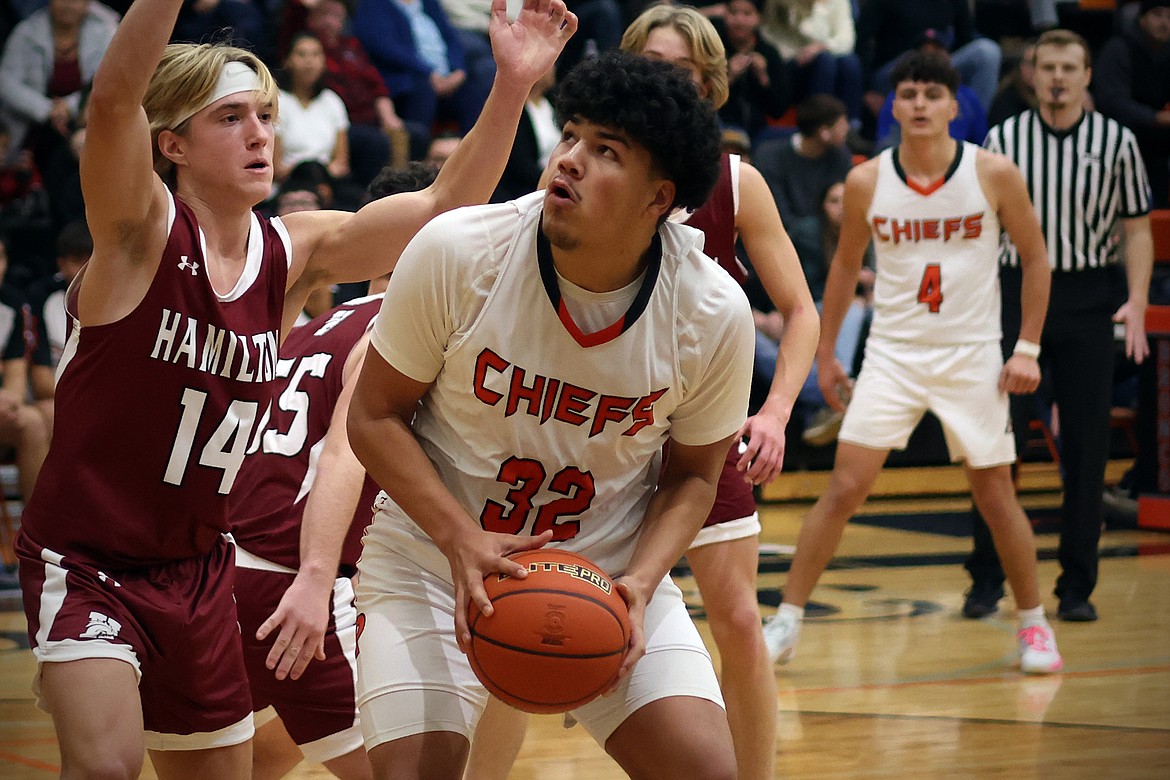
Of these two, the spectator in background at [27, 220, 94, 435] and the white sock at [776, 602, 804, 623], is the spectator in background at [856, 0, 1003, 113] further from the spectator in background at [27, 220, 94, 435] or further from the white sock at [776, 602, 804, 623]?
the white sock at [776, 602, 804, 623]

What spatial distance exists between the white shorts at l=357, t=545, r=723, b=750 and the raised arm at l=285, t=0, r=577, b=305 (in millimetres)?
713

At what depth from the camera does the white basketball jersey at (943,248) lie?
21.4 ft

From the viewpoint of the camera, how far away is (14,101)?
953cm

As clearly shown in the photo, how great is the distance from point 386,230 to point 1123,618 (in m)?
4.92

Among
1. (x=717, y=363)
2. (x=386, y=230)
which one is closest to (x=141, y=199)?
(x=386, y=230)

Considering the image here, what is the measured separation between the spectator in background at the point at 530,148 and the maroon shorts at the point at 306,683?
676 cm

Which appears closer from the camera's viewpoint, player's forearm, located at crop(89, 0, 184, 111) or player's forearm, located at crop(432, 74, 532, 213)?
player's forearm, located at crop(89, 0, 184, 111)

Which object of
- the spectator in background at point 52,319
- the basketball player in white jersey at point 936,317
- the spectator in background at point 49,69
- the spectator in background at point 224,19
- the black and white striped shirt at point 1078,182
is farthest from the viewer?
the spectator in background at point 224,19

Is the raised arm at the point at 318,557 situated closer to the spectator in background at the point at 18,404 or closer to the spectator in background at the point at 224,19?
the spectator in background at the point at 18,404

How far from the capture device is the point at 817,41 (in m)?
12.4

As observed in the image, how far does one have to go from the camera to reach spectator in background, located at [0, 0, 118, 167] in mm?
9562

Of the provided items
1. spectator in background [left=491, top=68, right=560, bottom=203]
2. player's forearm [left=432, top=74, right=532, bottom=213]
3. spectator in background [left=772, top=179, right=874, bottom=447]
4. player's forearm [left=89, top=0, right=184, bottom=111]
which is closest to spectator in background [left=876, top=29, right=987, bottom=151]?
spectator in background [left=772, top=179, right=874, bottom=447]

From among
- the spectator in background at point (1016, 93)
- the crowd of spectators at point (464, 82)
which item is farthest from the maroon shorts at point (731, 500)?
the spectator in background at point (1016, 93)

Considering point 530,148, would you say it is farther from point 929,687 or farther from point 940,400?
point 929,687
